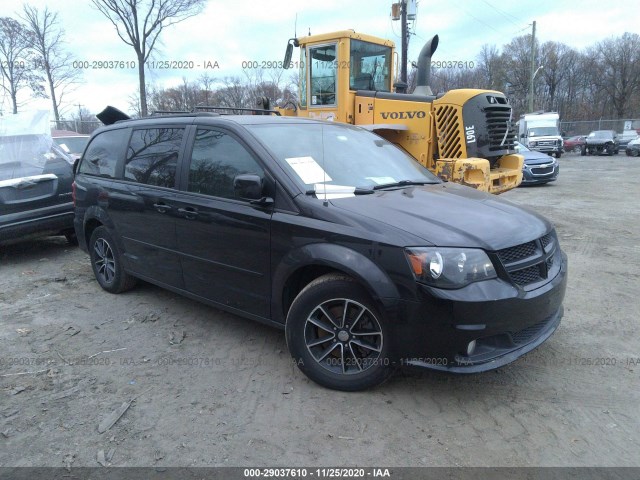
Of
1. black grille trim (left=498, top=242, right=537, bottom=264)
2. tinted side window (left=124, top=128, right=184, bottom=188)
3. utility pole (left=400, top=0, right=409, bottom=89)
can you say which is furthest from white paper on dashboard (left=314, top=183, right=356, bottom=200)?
utility pole (left=400, top=0, right=409, bottom=89)

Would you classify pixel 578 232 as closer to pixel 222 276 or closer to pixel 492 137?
pixel 492 137

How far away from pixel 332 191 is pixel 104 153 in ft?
9.92

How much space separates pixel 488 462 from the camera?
97.4 inches

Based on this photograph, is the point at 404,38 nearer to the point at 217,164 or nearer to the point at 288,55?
the point at 288,55

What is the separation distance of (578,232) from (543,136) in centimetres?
2483

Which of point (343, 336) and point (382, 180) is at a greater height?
point (382, 180)

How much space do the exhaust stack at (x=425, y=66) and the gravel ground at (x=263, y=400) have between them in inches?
201

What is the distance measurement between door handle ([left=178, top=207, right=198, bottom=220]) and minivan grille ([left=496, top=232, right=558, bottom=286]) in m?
2.30

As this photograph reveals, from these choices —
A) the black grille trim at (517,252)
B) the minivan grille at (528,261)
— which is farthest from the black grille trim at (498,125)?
the black grille trim at (517,252)

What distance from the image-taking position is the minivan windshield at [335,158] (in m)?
3.45

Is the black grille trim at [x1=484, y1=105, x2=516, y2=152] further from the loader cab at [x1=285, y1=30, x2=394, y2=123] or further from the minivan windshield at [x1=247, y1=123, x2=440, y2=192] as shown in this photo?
the minivan windshield at [x1=247, y1=123, x2=440, y2=192]

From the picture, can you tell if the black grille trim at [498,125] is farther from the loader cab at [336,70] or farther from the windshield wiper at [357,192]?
the windshield wiper at [357,192]

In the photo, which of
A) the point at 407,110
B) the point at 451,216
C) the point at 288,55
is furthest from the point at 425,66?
the point at 451,216

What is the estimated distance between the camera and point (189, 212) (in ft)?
12.5
